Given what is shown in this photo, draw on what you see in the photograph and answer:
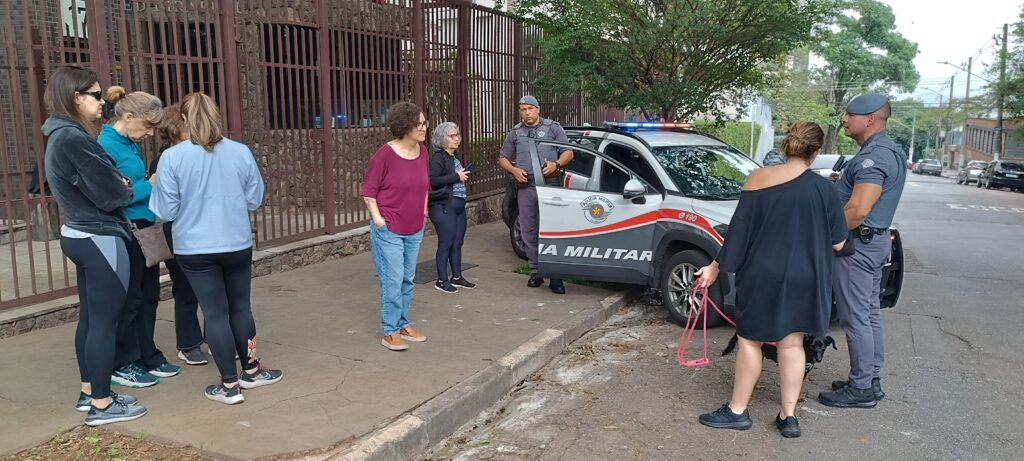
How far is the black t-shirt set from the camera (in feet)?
12.6

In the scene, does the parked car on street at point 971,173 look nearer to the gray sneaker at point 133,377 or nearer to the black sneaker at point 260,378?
the black sneaker at point 260,378

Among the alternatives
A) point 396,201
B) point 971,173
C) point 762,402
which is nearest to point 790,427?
point 762,402

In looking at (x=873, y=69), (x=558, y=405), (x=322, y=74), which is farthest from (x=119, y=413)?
(x=873, y=69)

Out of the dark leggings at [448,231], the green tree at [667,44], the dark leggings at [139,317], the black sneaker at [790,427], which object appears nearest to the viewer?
the black sneaker at [790,427]

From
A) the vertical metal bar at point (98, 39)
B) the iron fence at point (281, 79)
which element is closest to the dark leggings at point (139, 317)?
the iron fence at point (281, 79)

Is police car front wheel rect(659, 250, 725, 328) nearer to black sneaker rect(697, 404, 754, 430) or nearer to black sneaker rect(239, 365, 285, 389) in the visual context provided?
black sneaker rect(697, 404, 754, 430)

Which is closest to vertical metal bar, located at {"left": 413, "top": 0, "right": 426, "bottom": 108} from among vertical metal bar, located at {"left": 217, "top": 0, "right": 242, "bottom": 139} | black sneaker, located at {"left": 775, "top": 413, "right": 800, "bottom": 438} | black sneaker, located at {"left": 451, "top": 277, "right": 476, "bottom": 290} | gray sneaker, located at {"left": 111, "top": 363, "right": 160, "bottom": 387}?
vertical metal bar, located at {"left": 217, "top": 0, "right": 242, "bottom": 139}

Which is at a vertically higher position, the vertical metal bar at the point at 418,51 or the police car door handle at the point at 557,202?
A: the vertical metal bar at the point at 418,51

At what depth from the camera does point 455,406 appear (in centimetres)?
435

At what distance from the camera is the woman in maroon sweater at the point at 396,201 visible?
5070mm

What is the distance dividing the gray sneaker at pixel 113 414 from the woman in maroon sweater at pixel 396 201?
1.75m

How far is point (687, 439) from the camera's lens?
410 centimetres

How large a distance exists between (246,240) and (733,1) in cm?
785

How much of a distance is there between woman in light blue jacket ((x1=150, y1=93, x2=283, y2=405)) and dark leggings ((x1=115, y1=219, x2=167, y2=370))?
46cm
